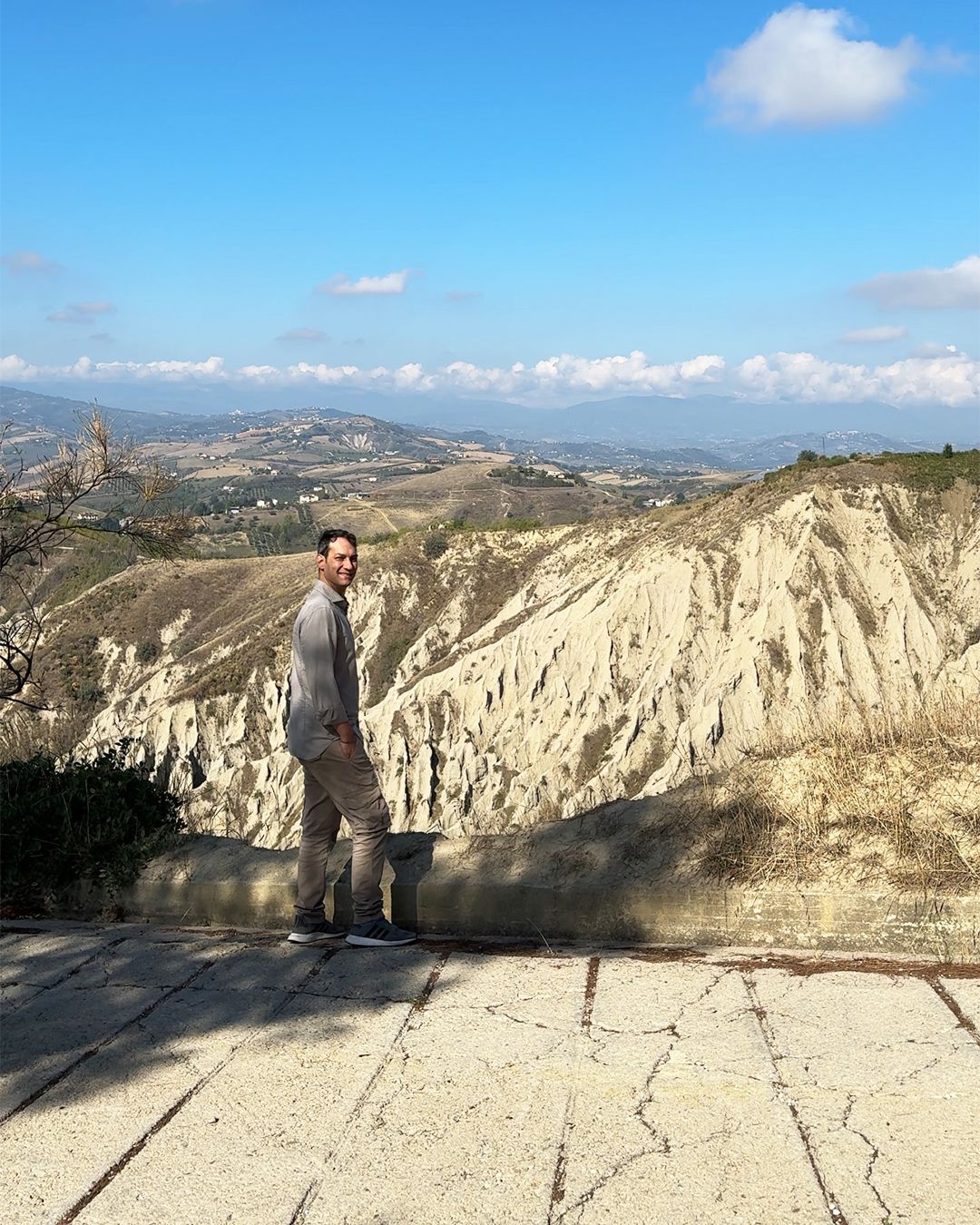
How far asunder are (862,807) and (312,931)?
2.99 metres

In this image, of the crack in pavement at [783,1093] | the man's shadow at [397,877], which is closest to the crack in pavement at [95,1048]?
the man's shadow at [397,877]

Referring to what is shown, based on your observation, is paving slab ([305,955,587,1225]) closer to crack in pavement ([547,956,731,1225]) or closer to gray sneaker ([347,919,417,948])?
crack in pavement ([547,956,731,1225])

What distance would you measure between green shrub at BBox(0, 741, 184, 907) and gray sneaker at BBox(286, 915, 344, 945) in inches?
59.3

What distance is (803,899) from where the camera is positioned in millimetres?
4816

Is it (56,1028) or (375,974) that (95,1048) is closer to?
(56,1028)

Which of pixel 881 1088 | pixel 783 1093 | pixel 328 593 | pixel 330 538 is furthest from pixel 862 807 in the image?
pixel 330 538

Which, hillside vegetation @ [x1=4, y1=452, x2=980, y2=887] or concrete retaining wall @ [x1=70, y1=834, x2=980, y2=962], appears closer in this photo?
concrete retaining wall @ [x1=70, y1=834, x2=980, y2=962]

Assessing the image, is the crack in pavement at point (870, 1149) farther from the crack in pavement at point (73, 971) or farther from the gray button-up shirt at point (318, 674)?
the crack in pavement at point (73, 971)

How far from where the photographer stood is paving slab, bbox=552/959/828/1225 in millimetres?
2859

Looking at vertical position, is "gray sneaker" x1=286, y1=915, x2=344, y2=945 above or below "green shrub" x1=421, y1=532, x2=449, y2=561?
below

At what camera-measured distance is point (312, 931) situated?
524 cm

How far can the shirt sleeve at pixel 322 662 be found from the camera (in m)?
4.95

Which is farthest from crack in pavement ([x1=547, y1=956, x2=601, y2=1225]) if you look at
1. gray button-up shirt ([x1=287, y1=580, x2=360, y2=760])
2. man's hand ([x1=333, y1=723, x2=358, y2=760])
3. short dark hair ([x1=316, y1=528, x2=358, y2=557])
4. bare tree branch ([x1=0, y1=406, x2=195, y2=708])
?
bare tree branch ([x1=0, y1=406, x2=195, y2=708])

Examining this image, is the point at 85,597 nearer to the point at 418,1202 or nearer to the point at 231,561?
the point at 231,561
